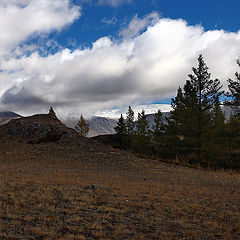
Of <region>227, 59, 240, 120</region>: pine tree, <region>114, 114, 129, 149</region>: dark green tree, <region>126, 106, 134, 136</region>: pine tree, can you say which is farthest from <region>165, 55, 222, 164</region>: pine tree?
<region>126, 106, 134, 136</region>: pine tree

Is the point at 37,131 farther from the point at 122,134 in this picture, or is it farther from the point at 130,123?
the point at 130,123

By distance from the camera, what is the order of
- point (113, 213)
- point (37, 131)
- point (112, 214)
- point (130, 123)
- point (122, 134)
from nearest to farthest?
point (112, 214) < point (113, 213) < point (37, 131) < point (122, 134) < point (130, 123)

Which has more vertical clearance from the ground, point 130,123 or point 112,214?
point 130,123

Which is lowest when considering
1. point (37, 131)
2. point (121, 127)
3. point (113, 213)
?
point (113, 213)

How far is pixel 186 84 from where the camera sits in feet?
128

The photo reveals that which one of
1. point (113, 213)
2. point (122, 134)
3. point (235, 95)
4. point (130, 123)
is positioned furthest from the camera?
point (130, 123)

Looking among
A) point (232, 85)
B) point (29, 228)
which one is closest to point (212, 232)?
point (29, 228)

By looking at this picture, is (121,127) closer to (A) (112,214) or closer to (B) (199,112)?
(B) (199,112)

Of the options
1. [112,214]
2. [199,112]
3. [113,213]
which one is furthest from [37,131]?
[112,214]

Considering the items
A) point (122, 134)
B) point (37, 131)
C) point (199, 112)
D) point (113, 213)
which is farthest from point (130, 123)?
point (113, 213)

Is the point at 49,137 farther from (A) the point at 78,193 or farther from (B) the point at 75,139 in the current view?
(A) the point at 78,193

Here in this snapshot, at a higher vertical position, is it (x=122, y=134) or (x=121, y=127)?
(x=121, y=127)

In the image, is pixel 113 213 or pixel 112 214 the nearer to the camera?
pixel 112 214

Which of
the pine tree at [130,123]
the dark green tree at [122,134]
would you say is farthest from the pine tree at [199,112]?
the pine tree at [130,123]
